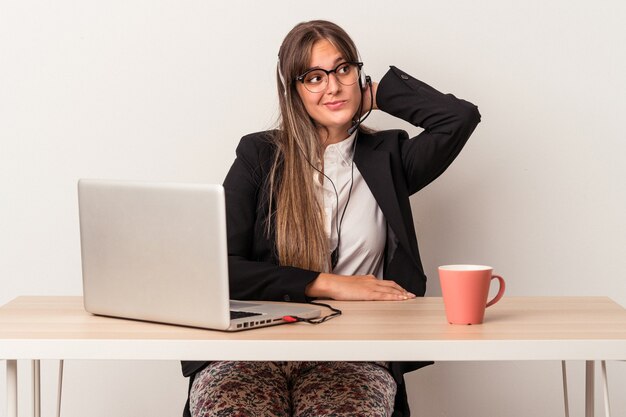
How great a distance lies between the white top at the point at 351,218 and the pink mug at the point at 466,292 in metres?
0.64

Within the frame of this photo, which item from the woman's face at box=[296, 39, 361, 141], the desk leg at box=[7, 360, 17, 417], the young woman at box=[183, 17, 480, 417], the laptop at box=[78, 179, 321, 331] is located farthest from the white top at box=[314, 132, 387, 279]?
the desk leg at box=[7, 360, 17, 417]

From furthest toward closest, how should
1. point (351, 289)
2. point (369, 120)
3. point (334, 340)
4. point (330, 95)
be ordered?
point (369, 120)
point (330, 95)
point (351, 289)
point (334, 340)

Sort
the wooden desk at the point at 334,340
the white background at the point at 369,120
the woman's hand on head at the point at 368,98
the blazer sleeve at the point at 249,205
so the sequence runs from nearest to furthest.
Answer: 1. the wooden desk at the point at 334,340
2. the blazer sleeve at the point at 249,205
3. the woman's hand on head at the point at 368,98
4. the white background at the point at 369,120

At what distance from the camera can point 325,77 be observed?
79.7 inches

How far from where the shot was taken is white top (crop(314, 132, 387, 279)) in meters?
2.06

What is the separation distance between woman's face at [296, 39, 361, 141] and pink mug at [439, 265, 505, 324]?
0.70 metres

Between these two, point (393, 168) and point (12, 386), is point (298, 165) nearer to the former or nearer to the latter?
point (393, 168)

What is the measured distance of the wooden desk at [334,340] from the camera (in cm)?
129

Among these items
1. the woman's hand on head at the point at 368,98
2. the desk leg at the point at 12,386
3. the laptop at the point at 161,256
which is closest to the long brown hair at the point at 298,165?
the woman's hand on head at the point at 368,98

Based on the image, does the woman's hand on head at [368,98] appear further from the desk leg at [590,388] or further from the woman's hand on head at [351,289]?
the desk leg at [590,388]

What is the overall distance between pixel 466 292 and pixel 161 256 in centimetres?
48

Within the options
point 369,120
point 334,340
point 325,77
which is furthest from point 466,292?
point 369,120

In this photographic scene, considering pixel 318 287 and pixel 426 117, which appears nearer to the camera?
pixel 318 287

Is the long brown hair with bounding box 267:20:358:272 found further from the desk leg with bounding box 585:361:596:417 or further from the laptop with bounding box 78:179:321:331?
the desk leg with bounding box 585:361:596:417
